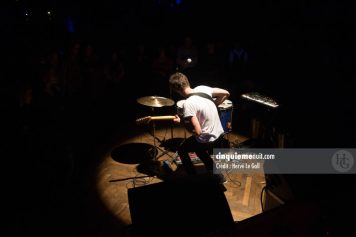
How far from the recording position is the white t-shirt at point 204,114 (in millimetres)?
3600

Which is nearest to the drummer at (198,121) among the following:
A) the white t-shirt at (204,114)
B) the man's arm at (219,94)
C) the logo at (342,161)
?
the white t-shirt at (204,114)

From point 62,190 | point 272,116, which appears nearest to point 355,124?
point 272,116

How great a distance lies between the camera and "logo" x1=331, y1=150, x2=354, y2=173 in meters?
3.17

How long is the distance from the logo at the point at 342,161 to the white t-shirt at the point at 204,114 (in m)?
1.34

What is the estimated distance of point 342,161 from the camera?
3289mm

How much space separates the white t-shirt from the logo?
134cm

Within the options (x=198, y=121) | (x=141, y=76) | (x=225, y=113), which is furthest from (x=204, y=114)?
(x=141, y=76)

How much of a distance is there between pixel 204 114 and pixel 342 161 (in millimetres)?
1614

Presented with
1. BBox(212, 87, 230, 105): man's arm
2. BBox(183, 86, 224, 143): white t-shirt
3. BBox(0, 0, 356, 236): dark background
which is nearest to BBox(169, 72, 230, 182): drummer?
BBox(183, 86, 224, 143): white t-shirt

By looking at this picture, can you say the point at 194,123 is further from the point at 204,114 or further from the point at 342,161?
the point at 342,161

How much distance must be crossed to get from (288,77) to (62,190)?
5752 mm

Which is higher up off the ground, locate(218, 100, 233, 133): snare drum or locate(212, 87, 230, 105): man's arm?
locate(212, 87, 230, 105): man's arm

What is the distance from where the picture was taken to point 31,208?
374cm

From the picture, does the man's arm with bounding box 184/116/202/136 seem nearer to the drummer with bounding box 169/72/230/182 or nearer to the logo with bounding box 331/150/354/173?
the drummer with bounding box 169/72/230/182
